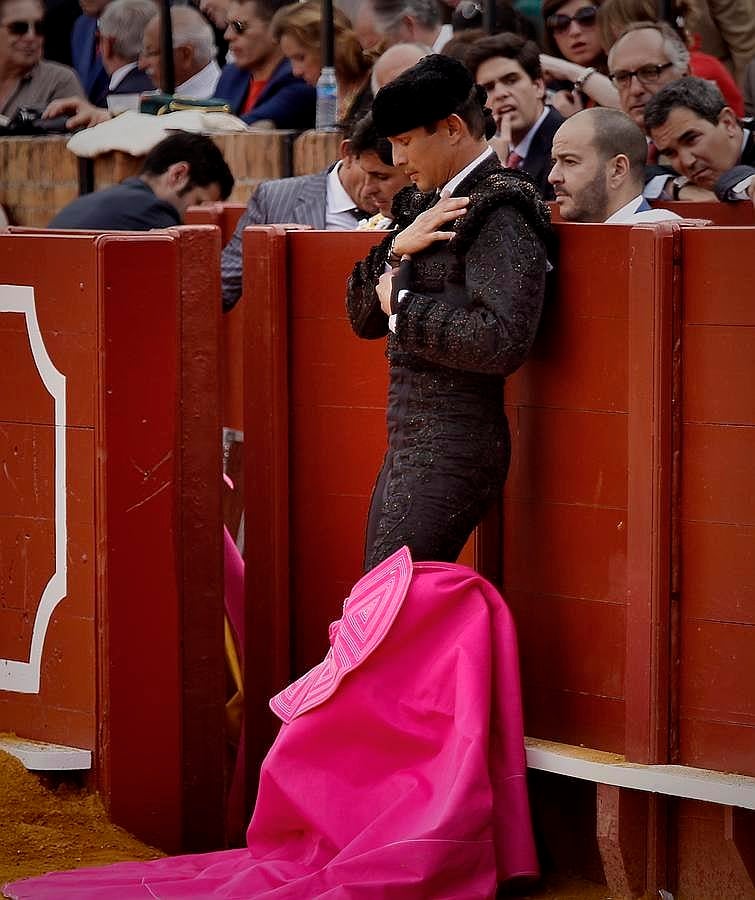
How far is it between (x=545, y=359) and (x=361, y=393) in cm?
66

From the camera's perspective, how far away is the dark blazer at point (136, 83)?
9156 millimetres

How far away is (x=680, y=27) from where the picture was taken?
748 cm

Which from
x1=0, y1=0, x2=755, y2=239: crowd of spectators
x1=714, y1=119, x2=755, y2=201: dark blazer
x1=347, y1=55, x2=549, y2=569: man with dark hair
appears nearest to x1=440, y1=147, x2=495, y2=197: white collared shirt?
x1=347, y1=55, x2=549, y2=569: man with dark hair

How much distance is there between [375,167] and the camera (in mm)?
5258

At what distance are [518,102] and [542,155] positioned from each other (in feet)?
0.82

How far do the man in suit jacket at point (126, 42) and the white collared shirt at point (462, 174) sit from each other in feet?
18.0

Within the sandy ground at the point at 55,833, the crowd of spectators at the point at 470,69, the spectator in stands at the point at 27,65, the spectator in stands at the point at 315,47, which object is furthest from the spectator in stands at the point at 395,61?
the spectator in stands at the point at 27,65

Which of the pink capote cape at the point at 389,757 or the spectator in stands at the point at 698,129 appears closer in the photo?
the pink capote cape at the point at 389,757

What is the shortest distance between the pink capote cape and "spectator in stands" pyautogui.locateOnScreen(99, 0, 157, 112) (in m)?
5.68

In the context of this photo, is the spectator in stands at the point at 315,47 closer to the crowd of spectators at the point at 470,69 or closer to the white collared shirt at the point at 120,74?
the crowd of spectators at the point at 470,69

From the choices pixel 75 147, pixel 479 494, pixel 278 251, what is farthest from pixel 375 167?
pixel 75 147

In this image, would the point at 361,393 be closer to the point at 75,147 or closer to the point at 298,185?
the point at 298,185

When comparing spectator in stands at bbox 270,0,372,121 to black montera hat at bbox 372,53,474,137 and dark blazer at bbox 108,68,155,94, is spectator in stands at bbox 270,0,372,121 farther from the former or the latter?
black montera hat at bbox 372,53,474,137

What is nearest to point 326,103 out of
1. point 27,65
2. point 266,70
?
point 266,70
